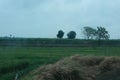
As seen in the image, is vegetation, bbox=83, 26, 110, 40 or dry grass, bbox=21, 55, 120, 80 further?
vegetation, bbox=83, 26, 110, 40

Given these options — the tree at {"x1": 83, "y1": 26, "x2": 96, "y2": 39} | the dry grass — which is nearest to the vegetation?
the tree at {"x1": 83, "y1": 26, "x2": 96, "y2": 39}

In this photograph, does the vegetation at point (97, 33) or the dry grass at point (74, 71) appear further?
the vegetation at point (97, 33)

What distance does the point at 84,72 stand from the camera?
60.2 feet

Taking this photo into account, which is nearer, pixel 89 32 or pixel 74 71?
pixel 74 71

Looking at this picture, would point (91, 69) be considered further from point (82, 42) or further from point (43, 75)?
point (82, 42)

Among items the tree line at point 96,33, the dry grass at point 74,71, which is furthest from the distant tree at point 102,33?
the dry grass at point 74,71

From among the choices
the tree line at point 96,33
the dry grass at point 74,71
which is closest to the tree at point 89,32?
the tree line at point 96,33

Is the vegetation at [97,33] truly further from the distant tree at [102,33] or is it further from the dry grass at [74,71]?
the dry grass at [74,71]

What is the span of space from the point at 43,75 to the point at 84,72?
241 cm

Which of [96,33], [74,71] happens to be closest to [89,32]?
[96,33]

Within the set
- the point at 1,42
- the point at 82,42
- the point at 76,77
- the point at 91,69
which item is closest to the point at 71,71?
the point at 76,77

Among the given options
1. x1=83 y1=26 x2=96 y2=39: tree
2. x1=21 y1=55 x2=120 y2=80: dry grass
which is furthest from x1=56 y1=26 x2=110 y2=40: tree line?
x1=21 y1=55 x2=120 y2=80: dry grass

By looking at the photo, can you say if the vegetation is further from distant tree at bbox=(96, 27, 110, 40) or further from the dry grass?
the dry grass

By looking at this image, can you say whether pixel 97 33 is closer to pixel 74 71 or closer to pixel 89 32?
pixel 89 32
